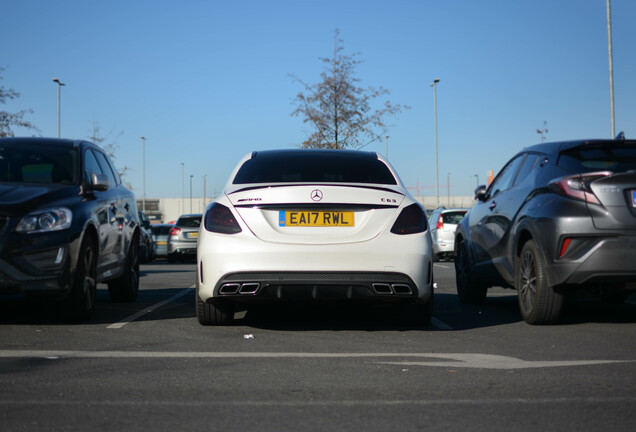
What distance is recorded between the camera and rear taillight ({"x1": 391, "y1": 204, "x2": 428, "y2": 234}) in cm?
645

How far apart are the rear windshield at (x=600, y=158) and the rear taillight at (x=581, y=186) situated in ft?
1.03

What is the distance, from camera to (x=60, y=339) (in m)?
6.40

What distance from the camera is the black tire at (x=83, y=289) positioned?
7.21 metres

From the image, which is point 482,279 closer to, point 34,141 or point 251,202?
point 251,202

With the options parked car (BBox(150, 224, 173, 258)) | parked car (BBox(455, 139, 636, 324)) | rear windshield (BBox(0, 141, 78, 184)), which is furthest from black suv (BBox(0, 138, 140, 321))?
parked car (BBox(150, 224, 173, 258))

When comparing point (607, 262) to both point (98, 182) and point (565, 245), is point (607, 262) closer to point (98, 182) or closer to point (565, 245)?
point (565, 245)

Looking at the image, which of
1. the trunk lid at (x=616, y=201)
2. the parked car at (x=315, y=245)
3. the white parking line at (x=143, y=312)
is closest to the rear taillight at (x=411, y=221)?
the parked car at (x=315, y=245)

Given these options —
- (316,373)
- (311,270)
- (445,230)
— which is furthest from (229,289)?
(445,230)

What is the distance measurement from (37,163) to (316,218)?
3362 mm

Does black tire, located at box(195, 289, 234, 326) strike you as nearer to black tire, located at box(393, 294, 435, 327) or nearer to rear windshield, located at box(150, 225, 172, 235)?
black tire, located at box(393, 294, 435, 327)

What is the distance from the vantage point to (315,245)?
6.30 metres

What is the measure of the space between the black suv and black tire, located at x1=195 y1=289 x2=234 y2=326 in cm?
111

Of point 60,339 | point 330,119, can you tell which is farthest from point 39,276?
point 330,119

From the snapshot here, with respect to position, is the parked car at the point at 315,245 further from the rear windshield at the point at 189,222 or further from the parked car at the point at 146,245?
the rear windshield at the point at 189,222
